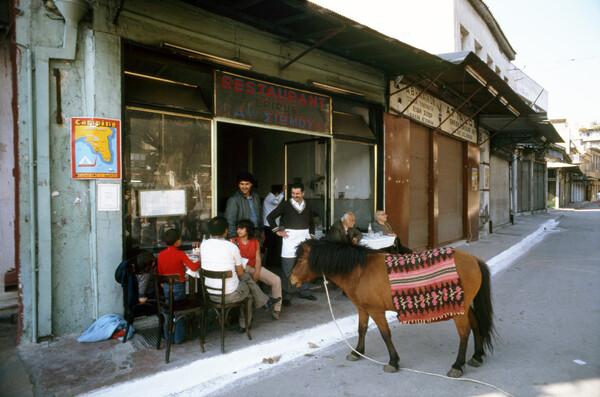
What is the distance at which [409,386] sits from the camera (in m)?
3.29

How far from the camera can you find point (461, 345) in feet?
11.5

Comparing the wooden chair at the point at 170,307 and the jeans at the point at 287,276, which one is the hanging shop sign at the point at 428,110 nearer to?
the jeans at the point at 287,276

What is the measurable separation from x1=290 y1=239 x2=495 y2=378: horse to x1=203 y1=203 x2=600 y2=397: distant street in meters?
0.18

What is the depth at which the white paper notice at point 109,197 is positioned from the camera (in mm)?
4504

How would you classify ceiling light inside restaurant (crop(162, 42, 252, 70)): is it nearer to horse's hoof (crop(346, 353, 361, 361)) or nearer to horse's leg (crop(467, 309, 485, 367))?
horse's hoof (crop(346, 353, 361, 361))

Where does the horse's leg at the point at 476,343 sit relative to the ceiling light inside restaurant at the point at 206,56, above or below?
below

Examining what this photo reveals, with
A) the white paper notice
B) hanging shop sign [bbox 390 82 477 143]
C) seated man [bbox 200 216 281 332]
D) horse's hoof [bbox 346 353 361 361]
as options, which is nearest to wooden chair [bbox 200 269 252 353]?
seated man [bbox 200 216 281 332]

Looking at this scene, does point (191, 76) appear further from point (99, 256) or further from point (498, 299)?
point (498, 299)

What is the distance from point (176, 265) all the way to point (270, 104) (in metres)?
3.34

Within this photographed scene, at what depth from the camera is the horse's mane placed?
12.1ft

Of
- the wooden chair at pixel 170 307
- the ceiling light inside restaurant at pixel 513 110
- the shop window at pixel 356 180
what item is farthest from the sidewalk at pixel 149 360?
the ceiling light inside restaurant at pixel 513 110

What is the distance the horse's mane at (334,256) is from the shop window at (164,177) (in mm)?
2355

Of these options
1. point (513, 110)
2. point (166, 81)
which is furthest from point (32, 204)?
point (513, 110)

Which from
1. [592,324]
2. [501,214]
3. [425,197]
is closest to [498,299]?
[592,324]
